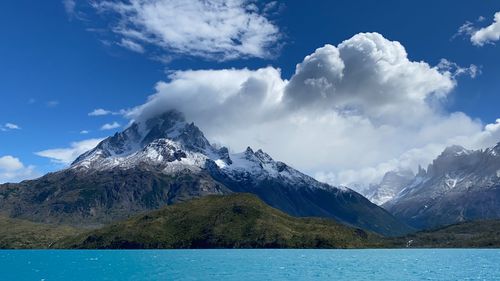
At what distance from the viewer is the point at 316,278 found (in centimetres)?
17225

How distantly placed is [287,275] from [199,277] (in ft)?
100

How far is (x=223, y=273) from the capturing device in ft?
629

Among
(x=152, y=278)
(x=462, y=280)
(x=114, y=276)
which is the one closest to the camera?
(x=462, y=280)

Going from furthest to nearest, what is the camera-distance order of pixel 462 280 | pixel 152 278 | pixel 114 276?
pixel 114 276
pixel 152 278
pixel 462 280

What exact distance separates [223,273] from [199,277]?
694 inches

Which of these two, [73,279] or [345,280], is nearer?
[345,280]

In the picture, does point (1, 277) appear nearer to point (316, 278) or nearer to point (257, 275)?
point (257, 275)

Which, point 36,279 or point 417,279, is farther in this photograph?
point 36,279

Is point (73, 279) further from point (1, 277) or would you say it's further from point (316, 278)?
point (316, 278)

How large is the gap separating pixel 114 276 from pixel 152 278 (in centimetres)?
1986

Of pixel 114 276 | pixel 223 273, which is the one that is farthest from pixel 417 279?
pixel 114 276

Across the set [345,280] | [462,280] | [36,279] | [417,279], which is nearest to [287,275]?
[345,280]

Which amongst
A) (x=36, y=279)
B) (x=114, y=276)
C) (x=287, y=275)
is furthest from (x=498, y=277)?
(x=36, y=279)

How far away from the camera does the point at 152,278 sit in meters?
177
